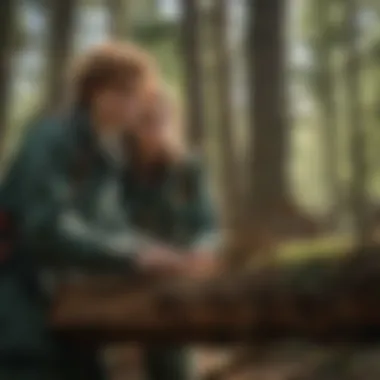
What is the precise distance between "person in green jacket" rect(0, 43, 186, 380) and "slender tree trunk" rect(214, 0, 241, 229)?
0.08 meters

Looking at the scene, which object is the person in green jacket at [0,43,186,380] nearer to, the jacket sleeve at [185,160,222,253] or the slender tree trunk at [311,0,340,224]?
the jacket sleeve at [185,160,222,253]

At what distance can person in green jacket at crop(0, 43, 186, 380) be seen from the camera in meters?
1.06

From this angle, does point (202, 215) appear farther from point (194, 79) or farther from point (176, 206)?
point (194, 79)

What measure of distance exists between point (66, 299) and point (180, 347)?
0.46ft

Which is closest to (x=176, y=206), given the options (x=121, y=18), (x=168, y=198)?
(x=168, y=198)

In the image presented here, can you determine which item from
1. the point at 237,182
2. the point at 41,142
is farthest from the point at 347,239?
the point at 41,142

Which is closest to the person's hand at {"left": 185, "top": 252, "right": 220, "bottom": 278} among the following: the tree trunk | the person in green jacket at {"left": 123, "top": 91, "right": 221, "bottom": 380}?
the person in green jacket at {"left": 123, "top": 91, "right": 221, "bottom": 380}

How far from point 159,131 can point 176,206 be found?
0.09 m

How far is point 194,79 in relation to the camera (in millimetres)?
1063

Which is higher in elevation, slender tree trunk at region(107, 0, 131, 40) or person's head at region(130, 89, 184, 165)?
slender tree trunk at region(107, 0, 131, 40)

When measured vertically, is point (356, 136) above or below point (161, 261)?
above

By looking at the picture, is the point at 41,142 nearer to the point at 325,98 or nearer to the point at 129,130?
the point at 129,130

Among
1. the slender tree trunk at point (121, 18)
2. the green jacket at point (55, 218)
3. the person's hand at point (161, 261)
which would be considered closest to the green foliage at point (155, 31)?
the slender tree trunk at point (121, 18)

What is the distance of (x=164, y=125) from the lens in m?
1.07
